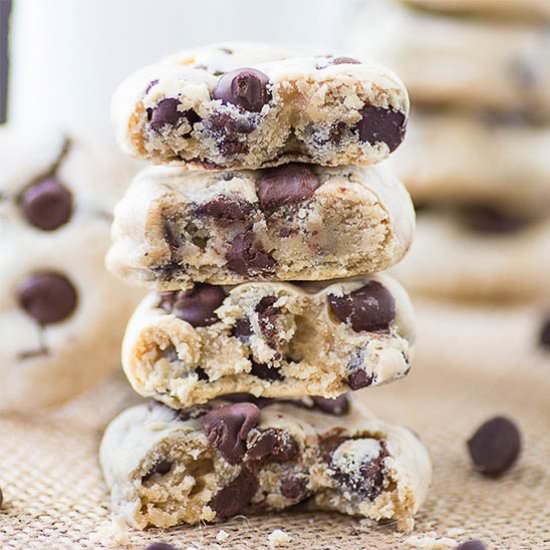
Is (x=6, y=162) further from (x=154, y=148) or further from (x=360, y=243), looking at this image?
(x=360, y=243)

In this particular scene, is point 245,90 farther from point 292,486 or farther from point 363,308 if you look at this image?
point 292,486

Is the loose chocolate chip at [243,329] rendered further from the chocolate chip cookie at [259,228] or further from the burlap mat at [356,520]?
the burlap mat at [356,520]

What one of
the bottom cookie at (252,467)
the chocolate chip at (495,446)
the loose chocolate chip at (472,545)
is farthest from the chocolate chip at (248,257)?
the chocolate chip at (495,446)

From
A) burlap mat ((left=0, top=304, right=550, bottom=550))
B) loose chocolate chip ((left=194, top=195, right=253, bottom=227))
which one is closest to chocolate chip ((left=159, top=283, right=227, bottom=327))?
loose chocolate chip ((left=194, top=195, right=253, bottom=227))

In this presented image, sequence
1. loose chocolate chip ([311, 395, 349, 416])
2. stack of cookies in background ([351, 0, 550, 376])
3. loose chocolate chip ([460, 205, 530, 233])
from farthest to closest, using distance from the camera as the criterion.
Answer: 1. loose chocolate chip ([460, 205, 530, 233])
2. stack of cookies in background ([351, 0, 550, 376])
3. loose chocolate chip ([311, 395, 349, 416])

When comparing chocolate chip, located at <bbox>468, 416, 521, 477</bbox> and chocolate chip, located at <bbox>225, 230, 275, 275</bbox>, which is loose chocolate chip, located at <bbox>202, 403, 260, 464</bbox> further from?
chocolate chip, located at <bbox>468, 416, 521, 477</bbox>

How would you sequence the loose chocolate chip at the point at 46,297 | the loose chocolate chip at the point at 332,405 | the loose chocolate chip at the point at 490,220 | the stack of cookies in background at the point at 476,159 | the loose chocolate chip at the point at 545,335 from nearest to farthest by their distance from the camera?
the loose chocolate chip at the point at 332,405 → the loose chocolate chip at the point at 46,297 → the loose chocolate chip at the point at 545,335 → the stack of cookies in background at the point at 476,159 → the loose chocolate chip at the point at 490,220
